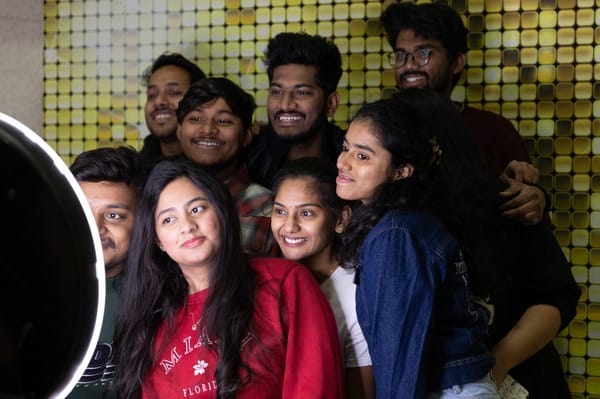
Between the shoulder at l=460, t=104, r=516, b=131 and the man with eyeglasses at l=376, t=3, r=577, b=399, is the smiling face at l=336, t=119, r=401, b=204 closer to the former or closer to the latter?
the man with eyeglasses at l=376, t=3, r=577, b=399

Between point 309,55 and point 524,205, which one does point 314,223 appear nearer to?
point 524,205

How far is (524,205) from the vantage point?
1.68 metres

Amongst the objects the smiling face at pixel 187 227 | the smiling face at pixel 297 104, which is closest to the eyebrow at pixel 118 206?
the smiling face at pixel 187 227

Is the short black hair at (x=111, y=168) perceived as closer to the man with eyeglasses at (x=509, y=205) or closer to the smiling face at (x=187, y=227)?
the smiling face at (x=187, y=227)

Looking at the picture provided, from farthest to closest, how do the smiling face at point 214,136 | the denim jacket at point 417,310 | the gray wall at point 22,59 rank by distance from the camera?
the gray wall at point 22,59
the smiling face at point 214,136
the denim jacket at point 417,310

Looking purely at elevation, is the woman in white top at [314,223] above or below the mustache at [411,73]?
below

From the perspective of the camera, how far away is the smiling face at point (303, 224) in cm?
177

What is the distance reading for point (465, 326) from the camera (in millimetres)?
1464

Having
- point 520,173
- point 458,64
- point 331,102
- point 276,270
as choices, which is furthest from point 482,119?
point 276,270

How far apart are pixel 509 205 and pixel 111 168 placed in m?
0.94

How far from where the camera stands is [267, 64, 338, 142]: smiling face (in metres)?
→ 2.24

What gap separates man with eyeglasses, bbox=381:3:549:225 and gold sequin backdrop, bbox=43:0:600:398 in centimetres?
42

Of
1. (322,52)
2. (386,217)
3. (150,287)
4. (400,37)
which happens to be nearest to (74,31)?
(322,52)

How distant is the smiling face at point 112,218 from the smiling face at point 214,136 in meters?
0.50
